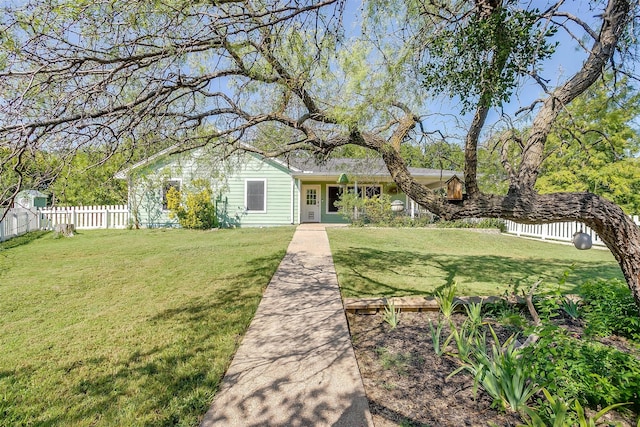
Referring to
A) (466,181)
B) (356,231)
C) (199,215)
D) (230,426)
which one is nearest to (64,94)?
(230,426)

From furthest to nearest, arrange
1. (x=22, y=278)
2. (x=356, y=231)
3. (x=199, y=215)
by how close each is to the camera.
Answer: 1. (x=199, y=215)
2. (x=356, y=231)
3. (x=22, y=278)

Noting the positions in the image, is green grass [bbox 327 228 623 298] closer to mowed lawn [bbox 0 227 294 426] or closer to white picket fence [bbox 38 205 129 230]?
mowed lawn [bbox 0 227 294 426]

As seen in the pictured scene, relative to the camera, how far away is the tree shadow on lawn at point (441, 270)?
564cm

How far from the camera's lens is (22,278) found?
19.7 ft

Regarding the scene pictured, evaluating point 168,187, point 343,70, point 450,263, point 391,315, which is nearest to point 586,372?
point 391,315

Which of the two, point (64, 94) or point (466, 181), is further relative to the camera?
point (466, 181)

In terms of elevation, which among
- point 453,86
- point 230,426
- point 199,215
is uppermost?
point 453,86

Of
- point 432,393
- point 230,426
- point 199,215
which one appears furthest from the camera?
point 199,215

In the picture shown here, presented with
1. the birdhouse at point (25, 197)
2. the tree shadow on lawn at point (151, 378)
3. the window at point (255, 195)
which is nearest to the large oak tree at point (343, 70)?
the birdhouse at point (25, 197)

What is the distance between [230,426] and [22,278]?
6.47 meters

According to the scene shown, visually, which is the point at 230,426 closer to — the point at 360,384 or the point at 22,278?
the point at 360,384

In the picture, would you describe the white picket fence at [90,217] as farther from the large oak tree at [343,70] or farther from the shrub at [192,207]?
the large oak tree at [343,70]

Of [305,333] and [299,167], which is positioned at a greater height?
[299,167]

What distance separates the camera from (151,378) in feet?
8.84
